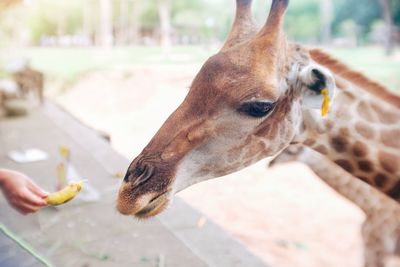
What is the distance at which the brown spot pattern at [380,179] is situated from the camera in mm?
1722

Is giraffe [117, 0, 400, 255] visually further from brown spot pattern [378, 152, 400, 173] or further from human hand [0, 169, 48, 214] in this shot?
human hand [0, 169, 48, 214]

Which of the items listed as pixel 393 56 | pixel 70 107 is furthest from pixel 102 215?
pixel 393 56

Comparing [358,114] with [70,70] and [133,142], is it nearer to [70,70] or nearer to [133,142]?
[133,142]

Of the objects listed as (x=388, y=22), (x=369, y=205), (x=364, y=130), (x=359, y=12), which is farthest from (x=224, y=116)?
(x=359, y=12)

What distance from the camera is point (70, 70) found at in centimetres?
1703

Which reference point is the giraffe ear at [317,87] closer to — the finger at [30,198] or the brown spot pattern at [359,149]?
the brown spot pattern at [359,149]

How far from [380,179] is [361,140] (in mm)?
180

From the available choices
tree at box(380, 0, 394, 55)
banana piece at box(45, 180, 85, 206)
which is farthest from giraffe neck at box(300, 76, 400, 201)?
tree at box(380, 0, 394, 55)

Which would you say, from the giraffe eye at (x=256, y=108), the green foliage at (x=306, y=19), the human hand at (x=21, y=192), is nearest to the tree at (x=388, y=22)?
the green foliage at (x=306, y=19)

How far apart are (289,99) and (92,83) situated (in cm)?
1458

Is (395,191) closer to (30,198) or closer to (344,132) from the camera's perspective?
(344,132)

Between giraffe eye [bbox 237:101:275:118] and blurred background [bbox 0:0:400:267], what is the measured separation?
387mm

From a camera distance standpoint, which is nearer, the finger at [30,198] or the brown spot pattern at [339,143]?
the finger at [30,198]

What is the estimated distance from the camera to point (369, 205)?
2.16 m
